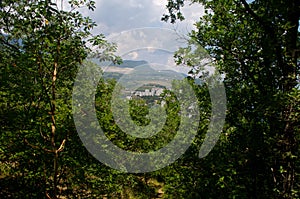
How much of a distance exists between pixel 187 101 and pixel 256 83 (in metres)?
4.47

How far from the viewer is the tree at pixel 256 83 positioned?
7641 millimetres

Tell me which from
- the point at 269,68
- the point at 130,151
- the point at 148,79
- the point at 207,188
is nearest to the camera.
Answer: the point at 269,68

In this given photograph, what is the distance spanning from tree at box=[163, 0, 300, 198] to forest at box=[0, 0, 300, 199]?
37 millimetres

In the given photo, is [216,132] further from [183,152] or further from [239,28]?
[239,28]

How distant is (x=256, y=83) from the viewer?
9203mm

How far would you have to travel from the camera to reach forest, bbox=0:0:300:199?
24.0 ft

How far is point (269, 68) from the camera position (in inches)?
392

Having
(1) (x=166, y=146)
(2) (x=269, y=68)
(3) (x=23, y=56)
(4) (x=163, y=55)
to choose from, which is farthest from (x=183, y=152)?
(3) (x=23, y=56)

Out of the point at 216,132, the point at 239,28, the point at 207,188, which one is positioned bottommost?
the point at 207,188

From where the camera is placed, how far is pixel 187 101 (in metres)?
13.3

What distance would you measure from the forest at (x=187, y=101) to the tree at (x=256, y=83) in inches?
1.4

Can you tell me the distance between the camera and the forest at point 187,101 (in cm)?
733

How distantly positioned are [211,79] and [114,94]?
6.33 m

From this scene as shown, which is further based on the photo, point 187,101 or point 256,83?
point 187,101
